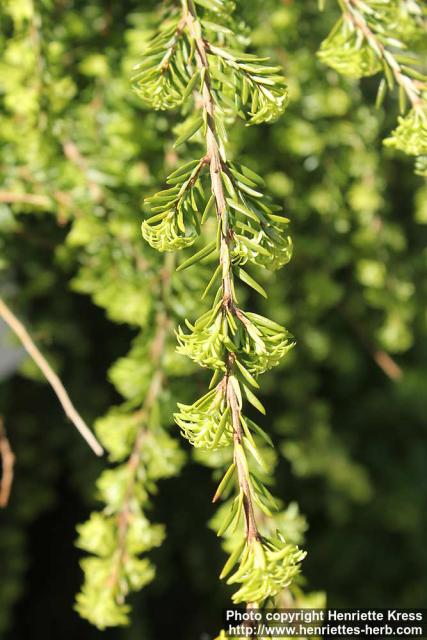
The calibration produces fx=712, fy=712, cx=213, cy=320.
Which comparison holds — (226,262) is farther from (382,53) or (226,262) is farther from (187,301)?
(187,301)

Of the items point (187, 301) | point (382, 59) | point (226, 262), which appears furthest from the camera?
point (187, 301)

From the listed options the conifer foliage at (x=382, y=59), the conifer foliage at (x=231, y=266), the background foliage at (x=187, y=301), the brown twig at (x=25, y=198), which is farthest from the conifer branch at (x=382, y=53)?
the brown twig at (x=25, y=198)

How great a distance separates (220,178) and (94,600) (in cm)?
65

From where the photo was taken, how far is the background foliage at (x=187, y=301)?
112cm

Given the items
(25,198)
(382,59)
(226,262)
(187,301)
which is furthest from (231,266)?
(25,198)

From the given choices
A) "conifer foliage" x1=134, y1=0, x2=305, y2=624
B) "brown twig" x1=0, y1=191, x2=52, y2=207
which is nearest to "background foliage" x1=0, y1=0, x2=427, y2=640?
"brown twig" x1=0, y1=191, x2=52, y2=207

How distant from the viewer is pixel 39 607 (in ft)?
6.18

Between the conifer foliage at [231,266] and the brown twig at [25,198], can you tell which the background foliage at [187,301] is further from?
the conifer foliage at [231,266]

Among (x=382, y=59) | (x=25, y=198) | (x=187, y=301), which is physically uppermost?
(x=382, y=59)

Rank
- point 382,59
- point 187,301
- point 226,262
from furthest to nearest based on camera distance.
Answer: point 187,301
point 382,59
point 226,262

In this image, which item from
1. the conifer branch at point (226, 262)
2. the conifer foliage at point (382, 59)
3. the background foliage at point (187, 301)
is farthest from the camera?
the background foliage at point (187, 301)

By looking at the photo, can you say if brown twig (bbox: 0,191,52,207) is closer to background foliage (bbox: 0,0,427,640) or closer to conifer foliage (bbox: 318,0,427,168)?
background foliage (bbox: 0,0,427,640)

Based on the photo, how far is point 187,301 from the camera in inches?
41.9

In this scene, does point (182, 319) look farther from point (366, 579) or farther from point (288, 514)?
point (366, 579)
